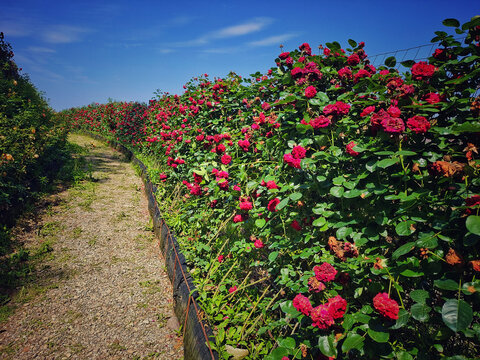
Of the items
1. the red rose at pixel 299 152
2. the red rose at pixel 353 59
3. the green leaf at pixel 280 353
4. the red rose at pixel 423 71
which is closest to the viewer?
the red rose at pixel 423 71

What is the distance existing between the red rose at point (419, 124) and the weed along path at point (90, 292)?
260 centimetres

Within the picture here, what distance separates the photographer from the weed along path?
229 cm

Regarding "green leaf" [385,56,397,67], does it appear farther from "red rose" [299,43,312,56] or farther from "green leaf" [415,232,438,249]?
"green leaf" [415,232,438,249]

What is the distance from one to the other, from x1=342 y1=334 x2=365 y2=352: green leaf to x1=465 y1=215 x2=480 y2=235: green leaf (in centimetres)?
63

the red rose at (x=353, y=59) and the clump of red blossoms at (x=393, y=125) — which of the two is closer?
the clump of red blossoms at (x=393, y=125)

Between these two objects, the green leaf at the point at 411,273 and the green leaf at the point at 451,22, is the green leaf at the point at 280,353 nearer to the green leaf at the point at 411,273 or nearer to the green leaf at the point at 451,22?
the green leaf at the point at 411,273

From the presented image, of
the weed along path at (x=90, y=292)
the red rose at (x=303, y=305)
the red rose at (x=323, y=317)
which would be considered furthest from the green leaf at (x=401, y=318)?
the weed along path at (x=90, y=292)

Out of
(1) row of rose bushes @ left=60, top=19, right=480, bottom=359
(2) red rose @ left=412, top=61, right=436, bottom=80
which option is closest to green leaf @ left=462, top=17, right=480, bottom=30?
(1) row of rose bushes @ left=60, top=19, right=480, bottom=359

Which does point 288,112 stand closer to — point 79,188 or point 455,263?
point 455,263

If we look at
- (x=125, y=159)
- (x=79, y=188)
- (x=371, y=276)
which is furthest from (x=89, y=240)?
(x=125, y=159)

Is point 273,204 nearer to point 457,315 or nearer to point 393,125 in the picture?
point 393,125

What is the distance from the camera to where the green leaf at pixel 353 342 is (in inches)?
39.1

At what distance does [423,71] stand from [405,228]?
0.76 m

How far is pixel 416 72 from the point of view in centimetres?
114
